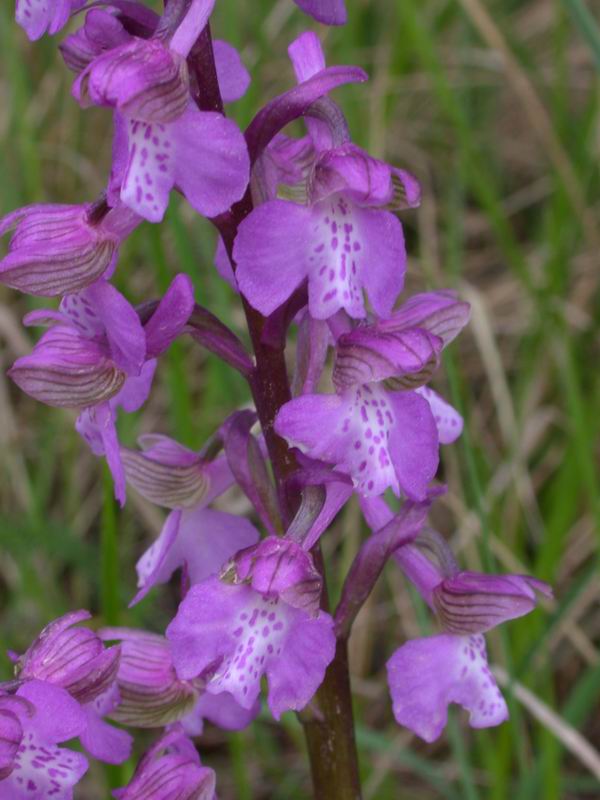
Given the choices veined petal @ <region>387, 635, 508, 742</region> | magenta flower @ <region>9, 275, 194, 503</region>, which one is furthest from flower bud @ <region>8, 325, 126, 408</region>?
veined petal @ <region>387, 635, 508, 742</region>

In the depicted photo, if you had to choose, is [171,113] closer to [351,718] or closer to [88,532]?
[351,718]

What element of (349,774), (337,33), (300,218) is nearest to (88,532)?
(337,33)

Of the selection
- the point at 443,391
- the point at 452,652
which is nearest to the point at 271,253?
the point at 452,652

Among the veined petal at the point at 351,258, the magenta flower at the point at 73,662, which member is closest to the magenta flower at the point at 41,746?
the magenta flower at the point at 73,662

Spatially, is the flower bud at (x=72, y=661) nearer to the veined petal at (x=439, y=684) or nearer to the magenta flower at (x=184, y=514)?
the magenta flower at (x=184, y=514)

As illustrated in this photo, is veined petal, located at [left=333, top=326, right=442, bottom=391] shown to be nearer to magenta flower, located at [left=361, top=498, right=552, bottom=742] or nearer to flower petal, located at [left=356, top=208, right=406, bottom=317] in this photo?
flower petal, located at [left=356, top=208, right=406, bottom=317]

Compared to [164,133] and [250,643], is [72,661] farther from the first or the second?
[164,133]
